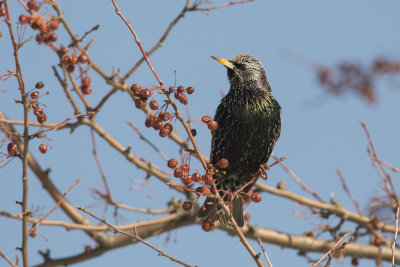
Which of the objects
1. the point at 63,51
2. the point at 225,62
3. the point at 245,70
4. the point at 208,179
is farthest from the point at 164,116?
the point at 245,70

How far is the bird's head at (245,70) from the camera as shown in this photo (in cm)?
439

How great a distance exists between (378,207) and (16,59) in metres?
3.42

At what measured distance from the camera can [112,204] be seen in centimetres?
440

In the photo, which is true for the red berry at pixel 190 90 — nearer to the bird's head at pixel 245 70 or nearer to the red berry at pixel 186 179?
the red berry at pixel 186 179

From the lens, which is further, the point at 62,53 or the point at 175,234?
the point at 175,234

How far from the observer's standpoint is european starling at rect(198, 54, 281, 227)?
13.2 feet

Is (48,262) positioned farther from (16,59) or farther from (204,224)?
(16,59)

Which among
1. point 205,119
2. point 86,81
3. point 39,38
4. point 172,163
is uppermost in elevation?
point 86,81

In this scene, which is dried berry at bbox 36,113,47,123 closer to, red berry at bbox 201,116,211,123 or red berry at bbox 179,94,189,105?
red berry at bbox 179,94,189,105

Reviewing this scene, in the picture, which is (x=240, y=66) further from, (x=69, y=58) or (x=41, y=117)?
(x=41, y=117)

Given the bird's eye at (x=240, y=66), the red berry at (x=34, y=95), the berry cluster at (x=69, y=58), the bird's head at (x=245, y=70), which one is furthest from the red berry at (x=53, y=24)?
the bird's eye at (x=240, y=66)

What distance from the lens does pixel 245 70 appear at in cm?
444

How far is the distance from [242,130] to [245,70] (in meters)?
0.67

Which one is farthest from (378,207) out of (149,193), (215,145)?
(149,193)
